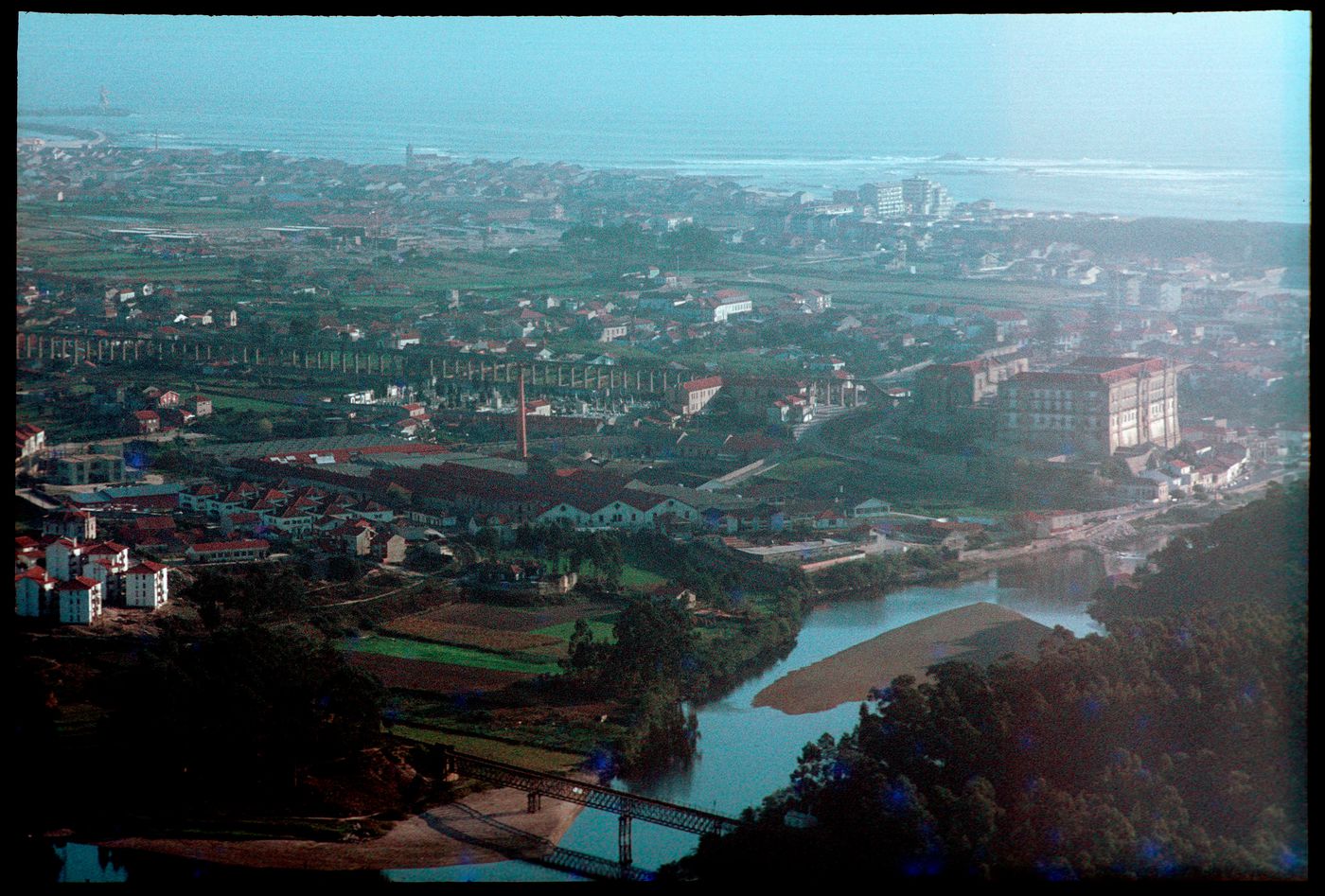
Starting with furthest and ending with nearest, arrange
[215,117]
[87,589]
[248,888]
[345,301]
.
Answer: [345,301], [215,117], [87,589], [248,888]

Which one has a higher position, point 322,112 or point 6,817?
point 322,112

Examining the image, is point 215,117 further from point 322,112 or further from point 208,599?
point 208,599

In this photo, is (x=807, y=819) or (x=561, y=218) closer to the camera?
(x=807, y=819)

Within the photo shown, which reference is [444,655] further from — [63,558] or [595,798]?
[63,558]

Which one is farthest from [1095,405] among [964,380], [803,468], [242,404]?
[242,404]

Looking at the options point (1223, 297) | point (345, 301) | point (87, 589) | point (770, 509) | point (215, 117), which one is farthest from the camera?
point (345, 301)

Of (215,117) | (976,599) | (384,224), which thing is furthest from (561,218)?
(976,599)

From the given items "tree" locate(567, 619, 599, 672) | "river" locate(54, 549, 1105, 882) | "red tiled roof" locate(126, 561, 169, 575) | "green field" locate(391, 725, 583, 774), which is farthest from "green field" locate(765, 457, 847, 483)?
"red tiled roof" locate(126, 561, 169, 575)

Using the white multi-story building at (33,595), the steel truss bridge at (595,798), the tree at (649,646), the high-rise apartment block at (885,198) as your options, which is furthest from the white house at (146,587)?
the high-rise apartment block at (885,198)

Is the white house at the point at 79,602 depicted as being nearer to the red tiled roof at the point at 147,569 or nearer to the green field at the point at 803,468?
the red tiled roof at the point at 147,569
